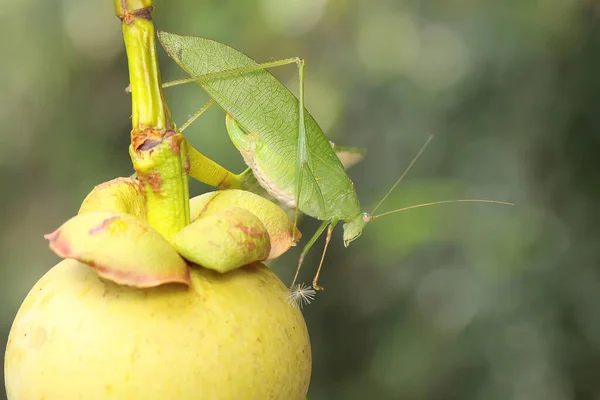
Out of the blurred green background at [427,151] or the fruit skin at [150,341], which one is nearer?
the fruit skin at [150,341]

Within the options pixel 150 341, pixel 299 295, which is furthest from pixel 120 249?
pixel 299 295

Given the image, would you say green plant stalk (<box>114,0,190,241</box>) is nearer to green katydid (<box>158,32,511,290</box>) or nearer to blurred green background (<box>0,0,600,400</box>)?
green katydid (<box>158,32,511,290</box>)

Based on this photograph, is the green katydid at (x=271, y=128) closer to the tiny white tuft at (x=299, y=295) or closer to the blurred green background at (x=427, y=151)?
the tiny white tuft at (x=299, y=295)

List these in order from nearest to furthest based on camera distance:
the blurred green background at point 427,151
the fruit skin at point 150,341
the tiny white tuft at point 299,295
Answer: the fruit skin at point 150,341 → the tiny white tuft at point 299,295 → the blurred green background at point 427,151

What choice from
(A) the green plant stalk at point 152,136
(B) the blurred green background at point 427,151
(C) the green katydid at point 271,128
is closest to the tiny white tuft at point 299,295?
(C) the green katydid at point 271,128

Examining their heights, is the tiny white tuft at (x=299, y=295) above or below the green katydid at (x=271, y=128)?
below

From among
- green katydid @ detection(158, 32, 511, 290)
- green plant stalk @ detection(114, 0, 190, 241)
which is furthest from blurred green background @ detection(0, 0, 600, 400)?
green plant stalk @ detection(114, 0, 190, 241)
